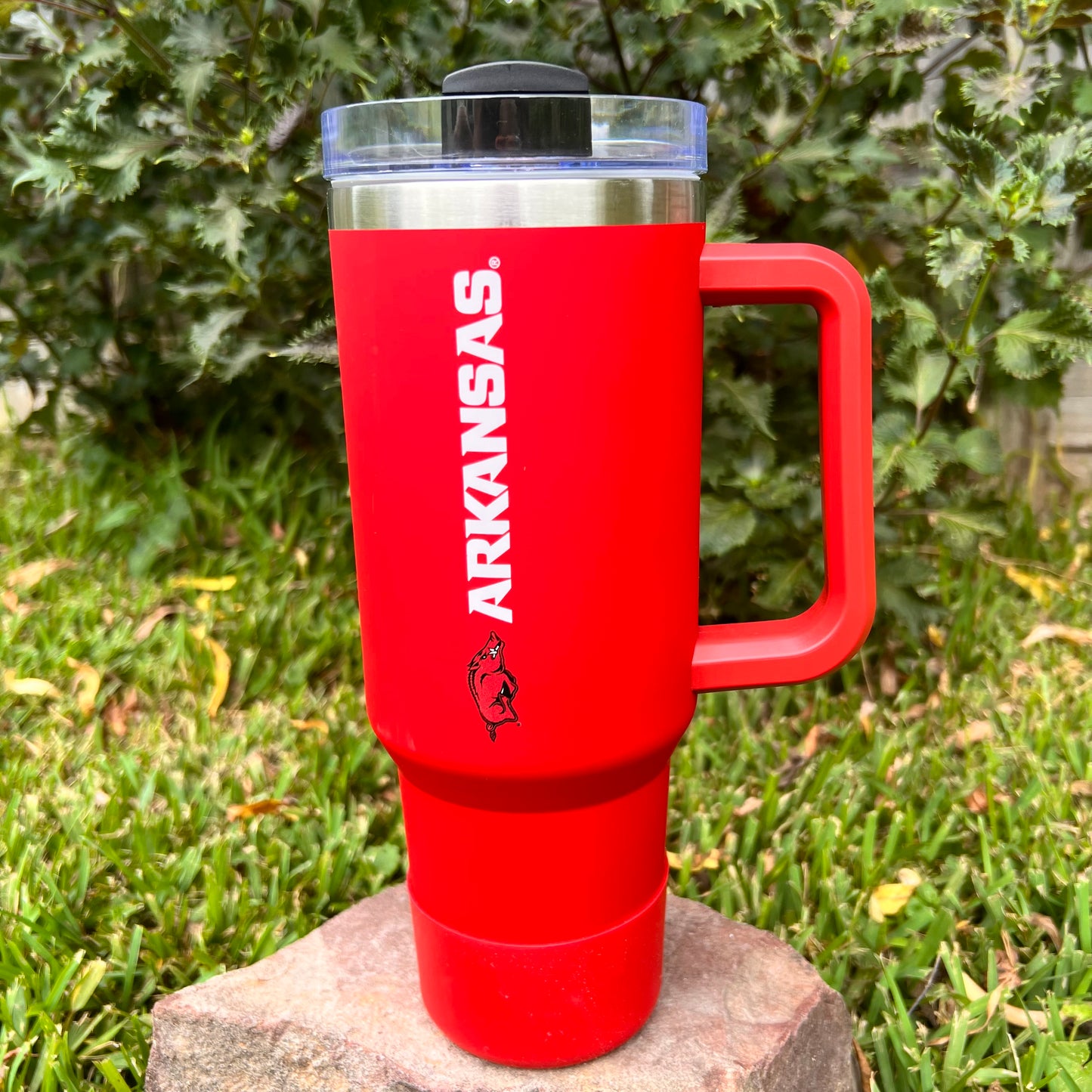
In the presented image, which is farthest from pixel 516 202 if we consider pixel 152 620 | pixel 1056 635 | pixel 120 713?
pixel 1056 635

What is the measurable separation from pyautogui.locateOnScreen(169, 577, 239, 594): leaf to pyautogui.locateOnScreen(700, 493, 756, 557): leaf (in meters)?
1.14

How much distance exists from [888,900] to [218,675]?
1388 mm

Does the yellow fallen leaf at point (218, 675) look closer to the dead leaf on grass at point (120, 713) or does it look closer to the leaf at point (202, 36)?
the dead leaf on grass at point (120, 713)

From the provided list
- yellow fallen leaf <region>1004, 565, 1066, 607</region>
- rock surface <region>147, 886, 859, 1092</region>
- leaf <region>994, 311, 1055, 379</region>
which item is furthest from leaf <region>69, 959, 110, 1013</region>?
yellow fallen leaf <region>1004, 565, 1066, 607</region>

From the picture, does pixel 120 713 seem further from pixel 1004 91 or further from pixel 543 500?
pixel 1004 91

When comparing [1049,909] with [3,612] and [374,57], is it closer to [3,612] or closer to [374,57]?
[374,57]

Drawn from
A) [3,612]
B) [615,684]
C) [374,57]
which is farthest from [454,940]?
[3,612]

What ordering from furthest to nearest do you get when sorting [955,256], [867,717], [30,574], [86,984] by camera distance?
[30,574]
[867,717]
[955,256]
[86,984]

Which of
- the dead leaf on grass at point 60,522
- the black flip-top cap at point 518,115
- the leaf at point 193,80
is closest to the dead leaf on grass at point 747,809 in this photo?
the black flip-top cap at point 518,115

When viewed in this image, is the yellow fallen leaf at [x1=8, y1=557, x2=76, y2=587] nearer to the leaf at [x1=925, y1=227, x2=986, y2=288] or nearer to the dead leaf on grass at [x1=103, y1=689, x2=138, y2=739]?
the dead leaf on grass at [x1=103, y1=689, x2=138, y2=739]

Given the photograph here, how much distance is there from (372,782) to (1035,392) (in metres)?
1.48

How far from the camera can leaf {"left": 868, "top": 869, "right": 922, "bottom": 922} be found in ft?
5.99

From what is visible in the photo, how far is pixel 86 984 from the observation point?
166 centimetres

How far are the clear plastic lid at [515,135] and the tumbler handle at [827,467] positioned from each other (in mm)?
132
